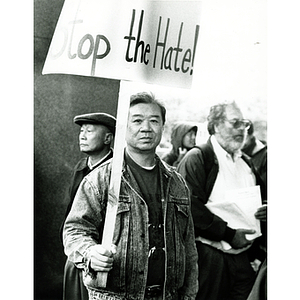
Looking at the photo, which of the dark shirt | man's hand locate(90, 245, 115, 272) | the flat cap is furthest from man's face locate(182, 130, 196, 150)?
man's hand locate(90, 245, 115, 272)

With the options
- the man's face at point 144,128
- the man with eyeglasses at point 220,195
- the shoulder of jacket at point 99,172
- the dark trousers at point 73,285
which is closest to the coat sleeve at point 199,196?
the man with eyeglasses at point 220,195

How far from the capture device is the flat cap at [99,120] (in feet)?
5.01

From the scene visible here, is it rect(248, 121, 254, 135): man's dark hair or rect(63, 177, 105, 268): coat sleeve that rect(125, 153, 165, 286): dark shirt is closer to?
rect(63, 177, 105, 268): coat sleeve

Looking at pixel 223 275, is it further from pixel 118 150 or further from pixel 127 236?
pixel 118 150

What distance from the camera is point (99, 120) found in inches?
60.3

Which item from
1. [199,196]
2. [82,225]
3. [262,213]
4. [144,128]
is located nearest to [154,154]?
[144,128]

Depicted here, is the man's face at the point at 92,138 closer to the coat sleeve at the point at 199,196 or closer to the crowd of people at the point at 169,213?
the crowd of people at the point at 169,213

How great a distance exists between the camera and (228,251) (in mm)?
1607

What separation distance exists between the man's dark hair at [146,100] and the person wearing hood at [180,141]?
54 mm

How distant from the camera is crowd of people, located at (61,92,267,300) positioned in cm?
151

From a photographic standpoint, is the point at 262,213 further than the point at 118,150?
Yes

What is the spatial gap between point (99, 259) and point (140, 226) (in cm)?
15
